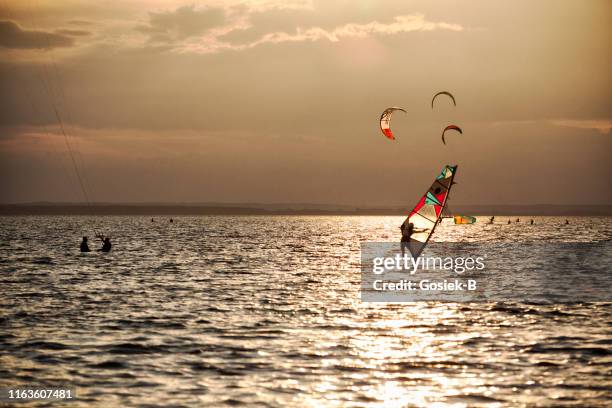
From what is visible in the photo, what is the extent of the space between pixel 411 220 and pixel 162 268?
60.1ft

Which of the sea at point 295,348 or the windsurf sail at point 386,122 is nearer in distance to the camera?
the sea at point 295,348

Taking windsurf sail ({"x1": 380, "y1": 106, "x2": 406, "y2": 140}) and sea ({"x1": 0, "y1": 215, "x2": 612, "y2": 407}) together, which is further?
windsurf sail ({"x1": 380, "y1": 106, "x2": 406, "y2": 140})

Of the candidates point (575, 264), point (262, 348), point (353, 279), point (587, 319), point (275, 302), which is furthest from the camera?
point (575, 264)

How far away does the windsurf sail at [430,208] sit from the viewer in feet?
159

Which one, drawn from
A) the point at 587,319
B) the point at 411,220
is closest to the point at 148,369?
the point at 587,319

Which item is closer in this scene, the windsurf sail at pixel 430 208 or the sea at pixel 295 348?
the sea at pixel 295 348

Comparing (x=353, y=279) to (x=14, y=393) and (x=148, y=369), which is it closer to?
(x=148, y=369)

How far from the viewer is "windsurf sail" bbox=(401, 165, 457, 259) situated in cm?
4856

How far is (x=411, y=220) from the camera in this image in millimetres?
54062

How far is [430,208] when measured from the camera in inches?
1997

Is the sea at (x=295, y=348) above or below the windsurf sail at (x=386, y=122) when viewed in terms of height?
below

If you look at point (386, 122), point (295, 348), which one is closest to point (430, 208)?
point (386, 122)

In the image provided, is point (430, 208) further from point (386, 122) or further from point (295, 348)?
point (295, 348)

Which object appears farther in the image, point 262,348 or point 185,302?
point 185,302
